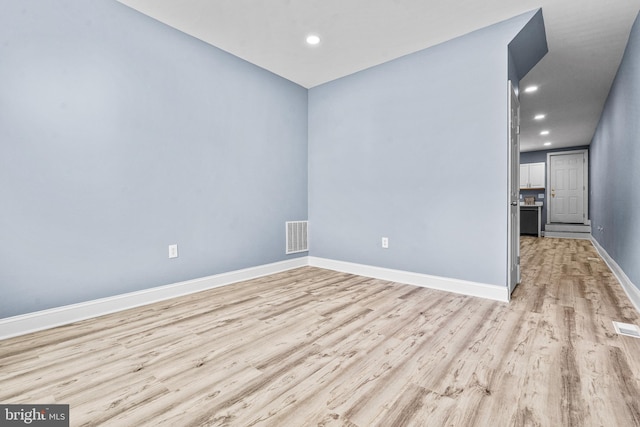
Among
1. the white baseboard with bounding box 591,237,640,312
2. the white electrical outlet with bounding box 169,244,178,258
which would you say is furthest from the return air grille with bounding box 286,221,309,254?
the white baseboard with bounding box 591,237,640,312

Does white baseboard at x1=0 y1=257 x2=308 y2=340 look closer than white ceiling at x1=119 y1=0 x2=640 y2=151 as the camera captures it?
Yes

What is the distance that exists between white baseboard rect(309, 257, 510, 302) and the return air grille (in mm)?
267

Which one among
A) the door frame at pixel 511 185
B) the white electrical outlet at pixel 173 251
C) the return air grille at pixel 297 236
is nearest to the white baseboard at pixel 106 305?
the white electrical outlet at pixel 173 251

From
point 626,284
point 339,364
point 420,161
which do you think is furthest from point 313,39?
point 626,284

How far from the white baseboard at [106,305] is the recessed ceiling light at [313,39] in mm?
2509

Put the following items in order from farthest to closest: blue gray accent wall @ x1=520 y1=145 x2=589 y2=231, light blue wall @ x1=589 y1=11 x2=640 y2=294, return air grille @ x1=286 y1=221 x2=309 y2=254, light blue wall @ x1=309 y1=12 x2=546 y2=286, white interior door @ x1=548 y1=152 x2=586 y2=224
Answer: blue gray accent wall @ x1=520 y1=145 x2=589 y2=231 < white interior door @ x1=548 y1=152 x2=586 y2=224 < return air grille @ x1=286 y1=221 x2=309 y2=254 < light blue wall @ x1=309 y1=12 x2=546 y2=286 < light blue wall @ x1=589 y1=11 x2=640 y2=294

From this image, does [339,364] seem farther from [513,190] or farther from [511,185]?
[513,190]

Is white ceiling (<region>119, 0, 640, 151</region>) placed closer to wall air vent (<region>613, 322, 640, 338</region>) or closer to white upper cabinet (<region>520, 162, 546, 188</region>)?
wall air vent (<region>613, 322, 640, 338</region>)

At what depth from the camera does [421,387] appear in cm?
138

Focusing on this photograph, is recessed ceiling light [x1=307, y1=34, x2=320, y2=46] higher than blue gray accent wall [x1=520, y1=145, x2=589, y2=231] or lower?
higher

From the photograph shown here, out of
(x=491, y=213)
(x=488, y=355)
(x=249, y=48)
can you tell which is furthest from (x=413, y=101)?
(x=488, y=355)

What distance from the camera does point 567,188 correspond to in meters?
8.06

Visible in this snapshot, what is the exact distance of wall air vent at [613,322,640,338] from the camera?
1914 millimetres

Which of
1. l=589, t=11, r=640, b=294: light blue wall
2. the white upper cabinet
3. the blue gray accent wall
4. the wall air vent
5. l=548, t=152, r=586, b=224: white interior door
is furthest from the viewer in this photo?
the white upper cabinet
